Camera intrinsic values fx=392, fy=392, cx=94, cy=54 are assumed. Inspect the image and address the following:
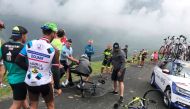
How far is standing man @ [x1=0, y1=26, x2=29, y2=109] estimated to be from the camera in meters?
7.90

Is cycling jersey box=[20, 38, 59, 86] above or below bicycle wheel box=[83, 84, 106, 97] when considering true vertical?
above

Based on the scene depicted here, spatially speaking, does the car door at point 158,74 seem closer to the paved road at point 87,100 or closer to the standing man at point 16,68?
the paved road at point 87,100

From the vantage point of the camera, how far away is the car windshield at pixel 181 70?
46.2ft

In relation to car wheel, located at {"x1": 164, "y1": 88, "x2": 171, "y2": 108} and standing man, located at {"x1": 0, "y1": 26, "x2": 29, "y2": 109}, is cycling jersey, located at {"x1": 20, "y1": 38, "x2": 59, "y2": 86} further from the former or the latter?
car wheel, located at {"x1": 164, "y1": 88, "x2": 171, "y2": 108}

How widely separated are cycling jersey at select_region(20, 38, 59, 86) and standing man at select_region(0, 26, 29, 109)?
0.48 meters

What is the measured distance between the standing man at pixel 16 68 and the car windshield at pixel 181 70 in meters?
7.44

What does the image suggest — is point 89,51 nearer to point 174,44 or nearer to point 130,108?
point 174,44

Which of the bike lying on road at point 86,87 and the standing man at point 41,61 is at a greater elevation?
the standing man at point 41,61

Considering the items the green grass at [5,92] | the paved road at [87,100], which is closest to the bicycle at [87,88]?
the paved road at [87,100]

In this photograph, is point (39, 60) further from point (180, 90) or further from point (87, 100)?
point (180, 90)

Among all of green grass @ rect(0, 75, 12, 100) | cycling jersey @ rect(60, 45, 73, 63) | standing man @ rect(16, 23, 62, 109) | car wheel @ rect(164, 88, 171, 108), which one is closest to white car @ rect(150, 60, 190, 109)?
car wheel @ rect(164, 88, 171, 108)

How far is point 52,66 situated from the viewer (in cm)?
750

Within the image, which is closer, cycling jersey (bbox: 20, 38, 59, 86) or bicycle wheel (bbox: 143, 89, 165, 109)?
cycling jersey (bbox: 20, 38, 59, 86)

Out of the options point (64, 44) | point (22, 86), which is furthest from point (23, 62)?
point (64, 44)
